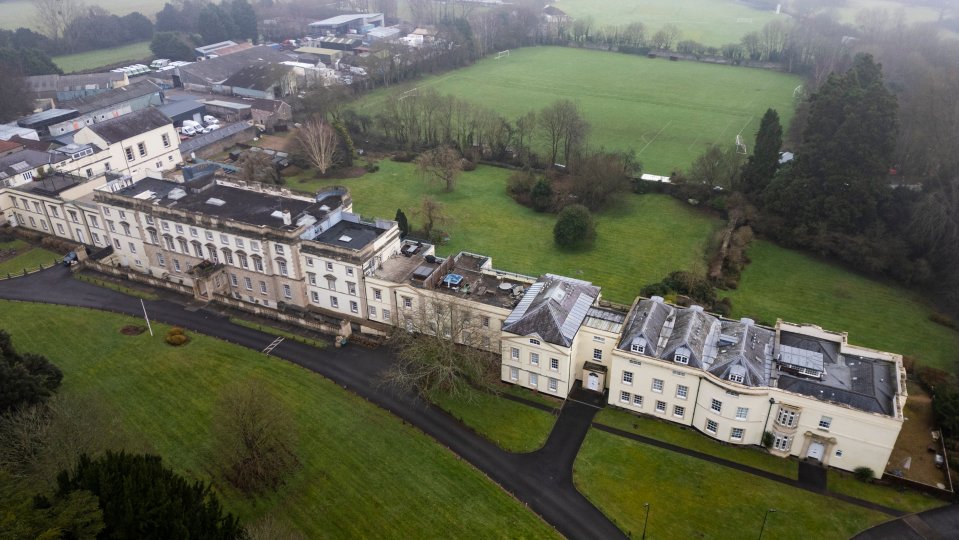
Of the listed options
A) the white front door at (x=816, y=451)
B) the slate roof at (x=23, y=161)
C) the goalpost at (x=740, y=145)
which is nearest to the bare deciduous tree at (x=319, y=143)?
the slate roof at (x=23, y=161)

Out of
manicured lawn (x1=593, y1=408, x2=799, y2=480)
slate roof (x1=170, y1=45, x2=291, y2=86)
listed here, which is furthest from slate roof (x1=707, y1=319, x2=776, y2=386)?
slate roof (x1=170, y1=45, x2=291, y2=86)

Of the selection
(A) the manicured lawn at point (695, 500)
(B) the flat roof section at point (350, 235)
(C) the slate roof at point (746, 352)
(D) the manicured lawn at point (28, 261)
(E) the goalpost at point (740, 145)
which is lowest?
(A) the manicured lawn at point (695, 500)

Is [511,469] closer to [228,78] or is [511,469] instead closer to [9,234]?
[9,234]

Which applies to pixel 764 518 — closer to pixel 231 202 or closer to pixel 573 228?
pixel 573 228

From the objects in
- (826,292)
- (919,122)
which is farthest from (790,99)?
(826,292)

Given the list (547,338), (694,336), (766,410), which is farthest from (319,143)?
(766,410)

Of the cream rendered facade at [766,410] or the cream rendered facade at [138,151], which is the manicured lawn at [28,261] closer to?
the cream rendered facade at [138,151]

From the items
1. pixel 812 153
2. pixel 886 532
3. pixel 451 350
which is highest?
pixel 812 153
